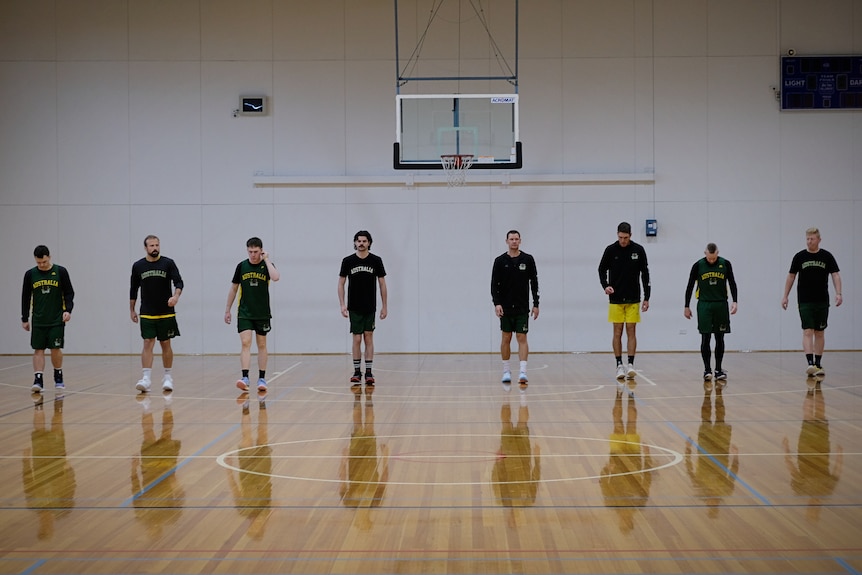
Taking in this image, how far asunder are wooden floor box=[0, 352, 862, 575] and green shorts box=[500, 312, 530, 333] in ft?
2.38

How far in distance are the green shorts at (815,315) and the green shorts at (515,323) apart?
326cm

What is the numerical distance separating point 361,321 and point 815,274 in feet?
17.9

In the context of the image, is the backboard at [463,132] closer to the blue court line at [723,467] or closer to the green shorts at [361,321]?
the green shorts at [361,321]

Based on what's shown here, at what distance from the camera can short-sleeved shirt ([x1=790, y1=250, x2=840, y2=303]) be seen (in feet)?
35.3

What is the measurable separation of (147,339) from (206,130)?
6.10 m

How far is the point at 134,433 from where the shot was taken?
7.50 metres

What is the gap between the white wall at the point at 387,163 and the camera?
15219 mm

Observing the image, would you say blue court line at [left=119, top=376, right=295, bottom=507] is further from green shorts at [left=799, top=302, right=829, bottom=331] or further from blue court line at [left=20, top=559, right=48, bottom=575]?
green shorts at [left=799, top=302, right=829, bottom=331]

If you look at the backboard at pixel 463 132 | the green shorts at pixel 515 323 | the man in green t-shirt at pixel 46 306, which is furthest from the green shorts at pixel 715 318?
the man in green t-shirt at pixel 46 306

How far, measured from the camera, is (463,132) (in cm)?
1330

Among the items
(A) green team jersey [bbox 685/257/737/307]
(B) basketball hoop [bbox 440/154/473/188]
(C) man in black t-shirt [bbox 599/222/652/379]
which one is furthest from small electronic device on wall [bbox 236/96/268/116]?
(A) green team jersey [bbox 685/257/737/307]

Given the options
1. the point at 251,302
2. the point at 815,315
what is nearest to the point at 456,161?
the point at 251,302

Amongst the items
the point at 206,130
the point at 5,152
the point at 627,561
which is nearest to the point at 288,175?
the point at 206,130

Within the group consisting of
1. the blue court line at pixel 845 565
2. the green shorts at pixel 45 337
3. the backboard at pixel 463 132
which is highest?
the backboard at pixel 463 132
